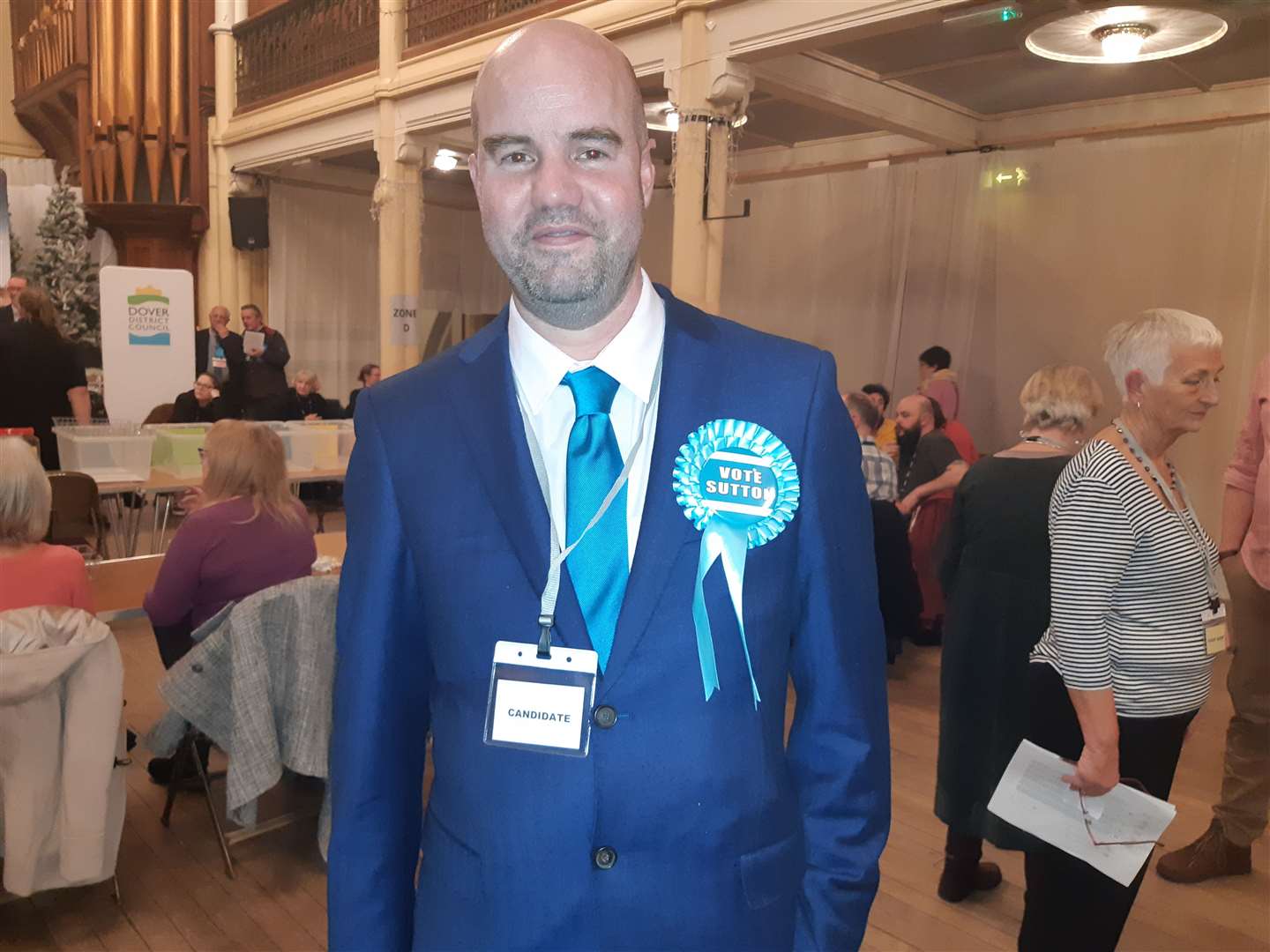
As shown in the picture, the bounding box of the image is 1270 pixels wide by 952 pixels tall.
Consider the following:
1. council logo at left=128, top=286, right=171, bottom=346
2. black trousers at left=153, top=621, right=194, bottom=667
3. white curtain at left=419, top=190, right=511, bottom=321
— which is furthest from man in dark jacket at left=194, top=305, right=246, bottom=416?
black trousers at left=153, top=621, right=194, bottom=667

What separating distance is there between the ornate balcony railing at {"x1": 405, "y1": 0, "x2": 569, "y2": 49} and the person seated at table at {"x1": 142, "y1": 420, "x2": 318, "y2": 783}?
16.1ft

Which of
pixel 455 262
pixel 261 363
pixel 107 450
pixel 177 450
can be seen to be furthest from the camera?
pixel 455 262

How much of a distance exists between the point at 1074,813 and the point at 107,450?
4.85 m

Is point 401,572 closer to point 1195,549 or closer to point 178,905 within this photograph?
point 1195,549

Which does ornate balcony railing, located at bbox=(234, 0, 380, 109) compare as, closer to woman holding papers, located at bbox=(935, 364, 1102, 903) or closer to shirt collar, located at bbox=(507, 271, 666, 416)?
woman holding papers, located at bbox=(935, 364, 1102, 903)

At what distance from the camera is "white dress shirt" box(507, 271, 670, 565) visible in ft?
3.34

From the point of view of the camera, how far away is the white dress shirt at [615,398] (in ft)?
3.34

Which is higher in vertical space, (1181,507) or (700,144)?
(700,144)

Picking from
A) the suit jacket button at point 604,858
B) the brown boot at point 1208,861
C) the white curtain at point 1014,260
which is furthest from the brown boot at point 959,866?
the white curtain at point 1014,260

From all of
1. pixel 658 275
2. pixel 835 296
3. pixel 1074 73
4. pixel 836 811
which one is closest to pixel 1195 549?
pixel 836 811

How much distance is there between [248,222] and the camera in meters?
10.5

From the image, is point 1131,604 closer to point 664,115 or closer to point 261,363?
point 664,115

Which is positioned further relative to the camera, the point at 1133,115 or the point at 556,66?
the point at 1133,115

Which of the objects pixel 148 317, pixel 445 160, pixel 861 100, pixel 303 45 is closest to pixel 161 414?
pixel 148 317
